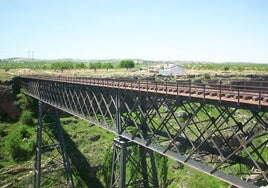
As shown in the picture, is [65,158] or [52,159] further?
[52,159]

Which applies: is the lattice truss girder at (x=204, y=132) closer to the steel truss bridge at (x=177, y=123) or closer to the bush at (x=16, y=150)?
the steel truss bridge at (x=177, y=123)

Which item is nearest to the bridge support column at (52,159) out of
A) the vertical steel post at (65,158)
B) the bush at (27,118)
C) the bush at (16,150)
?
the vertical steel post at (65,158)

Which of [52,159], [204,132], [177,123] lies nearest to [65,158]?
[52,159]

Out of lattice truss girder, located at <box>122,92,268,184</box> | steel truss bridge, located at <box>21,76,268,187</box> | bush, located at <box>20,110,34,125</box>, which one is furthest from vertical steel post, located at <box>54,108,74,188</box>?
bush, located at <box>20,110,34,125</box>

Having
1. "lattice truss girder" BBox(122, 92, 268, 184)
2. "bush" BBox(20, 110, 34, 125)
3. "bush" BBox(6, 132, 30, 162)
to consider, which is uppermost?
"lattice truss girder" BBox(122, 92, 268, 184)

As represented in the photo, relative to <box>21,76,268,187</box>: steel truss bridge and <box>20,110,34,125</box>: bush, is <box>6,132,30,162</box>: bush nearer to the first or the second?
<box>21,76,268,187</box>: steel truss bridge

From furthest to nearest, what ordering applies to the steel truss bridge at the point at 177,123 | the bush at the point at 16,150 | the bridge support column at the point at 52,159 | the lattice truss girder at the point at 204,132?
the bush at the point at 16,150 → the bridge support column at the point at 52,159 → the steel truss bridge at the point at 177,123 → the lattice truss girder at the point at 204,132

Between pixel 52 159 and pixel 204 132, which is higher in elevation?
pixel 204 132

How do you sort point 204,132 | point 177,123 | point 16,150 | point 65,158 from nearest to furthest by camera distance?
point 204,132 < point 177,123 < point 65,158 < point 16,150

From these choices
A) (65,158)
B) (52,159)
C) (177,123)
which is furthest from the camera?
(52,159)

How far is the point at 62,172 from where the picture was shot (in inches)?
1527

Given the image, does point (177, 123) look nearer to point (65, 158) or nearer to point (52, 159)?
point (65, 158)

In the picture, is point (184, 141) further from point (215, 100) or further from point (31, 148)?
point (31, 148)

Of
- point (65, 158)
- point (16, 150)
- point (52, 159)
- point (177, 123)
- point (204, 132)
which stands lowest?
point (16, 150)
